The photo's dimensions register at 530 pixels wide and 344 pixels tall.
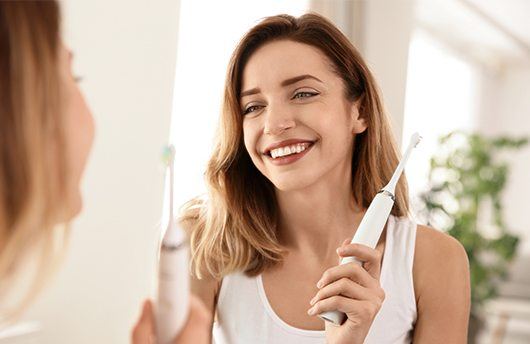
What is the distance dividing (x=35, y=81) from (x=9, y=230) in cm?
8

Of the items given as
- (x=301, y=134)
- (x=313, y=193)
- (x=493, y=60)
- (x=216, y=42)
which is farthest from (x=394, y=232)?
(x=493, y=60)

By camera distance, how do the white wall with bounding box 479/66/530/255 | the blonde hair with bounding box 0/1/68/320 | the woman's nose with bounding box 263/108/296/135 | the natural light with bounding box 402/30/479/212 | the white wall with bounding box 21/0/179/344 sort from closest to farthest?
the blonde hair with bounding box 0/1/68/320 < the woman's nose with bounding box 263/108/296/135 < the white wall with bounding box 21/0/179/344 < the natural light with bounding box 402/30/479/212 < the white wall with bounding box 479/66/530/255

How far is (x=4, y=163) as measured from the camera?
16.5 inches

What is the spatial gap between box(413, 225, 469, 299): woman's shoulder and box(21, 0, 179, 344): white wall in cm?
65

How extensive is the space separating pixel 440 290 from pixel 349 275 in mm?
314

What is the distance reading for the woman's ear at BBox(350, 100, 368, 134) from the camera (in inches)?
42.9

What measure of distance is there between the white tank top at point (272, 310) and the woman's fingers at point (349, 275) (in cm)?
26

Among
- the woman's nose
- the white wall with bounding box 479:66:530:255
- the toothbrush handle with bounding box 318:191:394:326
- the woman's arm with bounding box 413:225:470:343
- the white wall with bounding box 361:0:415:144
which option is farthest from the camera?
the white wall with bounding box 479:66:530:255

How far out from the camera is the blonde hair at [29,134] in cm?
41

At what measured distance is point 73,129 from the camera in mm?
459

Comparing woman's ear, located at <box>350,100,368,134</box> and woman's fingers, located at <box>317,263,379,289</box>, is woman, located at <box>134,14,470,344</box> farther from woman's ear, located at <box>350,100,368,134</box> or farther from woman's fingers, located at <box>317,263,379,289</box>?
woman's fingers, located at <box>317,263,379,289</box>

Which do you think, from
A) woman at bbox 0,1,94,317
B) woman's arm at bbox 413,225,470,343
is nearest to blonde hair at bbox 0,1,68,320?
woman at bbox 0,1,94,317

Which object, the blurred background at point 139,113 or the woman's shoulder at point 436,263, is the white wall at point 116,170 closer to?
the blurred background at point 139,113

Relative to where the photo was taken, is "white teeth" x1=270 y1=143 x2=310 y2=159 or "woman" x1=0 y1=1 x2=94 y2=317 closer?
"woman" x1=0 y1=1 x2=94 y2=317
